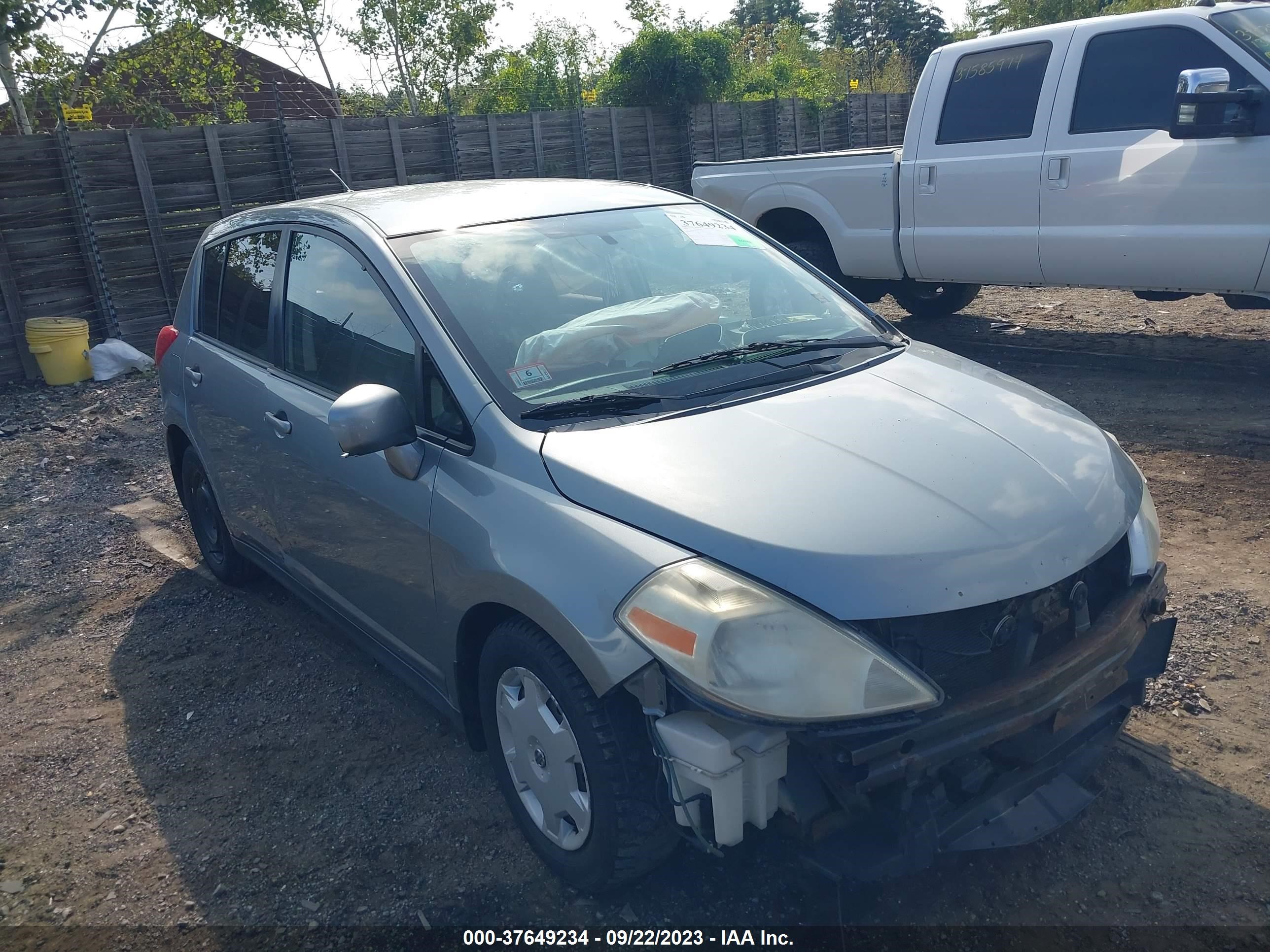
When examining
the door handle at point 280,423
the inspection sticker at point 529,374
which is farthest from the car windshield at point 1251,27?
the door handle at point 280,423

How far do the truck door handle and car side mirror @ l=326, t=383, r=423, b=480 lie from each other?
5.54 meters

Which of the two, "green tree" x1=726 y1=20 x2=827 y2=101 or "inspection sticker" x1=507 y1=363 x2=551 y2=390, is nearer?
"inspection sticker" x1=507 y1=363 x2=551 y2=390

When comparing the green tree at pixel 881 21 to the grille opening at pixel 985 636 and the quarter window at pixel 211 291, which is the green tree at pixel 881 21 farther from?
the grille opening at pixel 985 636

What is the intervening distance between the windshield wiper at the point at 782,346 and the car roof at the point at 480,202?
2.82ft

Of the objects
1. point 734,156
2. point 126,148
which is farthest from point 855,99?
point 126,148

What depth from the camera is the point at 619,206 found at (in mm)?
3764

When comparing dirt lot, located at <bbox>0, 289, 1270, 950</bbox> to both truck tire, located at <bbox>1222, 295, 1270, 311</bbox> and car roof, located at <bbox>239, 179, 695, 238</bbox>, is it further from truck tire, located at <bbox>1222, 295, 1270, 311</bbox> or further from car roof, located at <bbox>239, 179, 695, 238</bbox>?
car roof, located at <bbox>239, 179, 695, 238</bbox>

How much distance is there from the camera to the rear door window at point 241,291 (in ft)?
13.1

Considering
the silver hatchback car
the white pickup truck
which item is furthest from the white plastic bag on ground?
the silver hatchback car

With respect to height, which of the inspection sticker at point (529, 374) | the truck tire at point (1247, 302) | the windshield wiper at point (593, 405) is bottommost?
the truck tire at point (1247, 302)

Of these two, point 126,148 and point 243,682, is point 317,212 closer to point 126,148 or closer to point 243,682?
point 243,682

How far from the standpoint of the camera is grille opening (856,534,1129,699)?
2.26 metres

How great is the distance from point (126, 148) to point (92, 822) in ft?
28.8

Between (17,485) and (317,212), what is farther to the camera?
(17,485)
